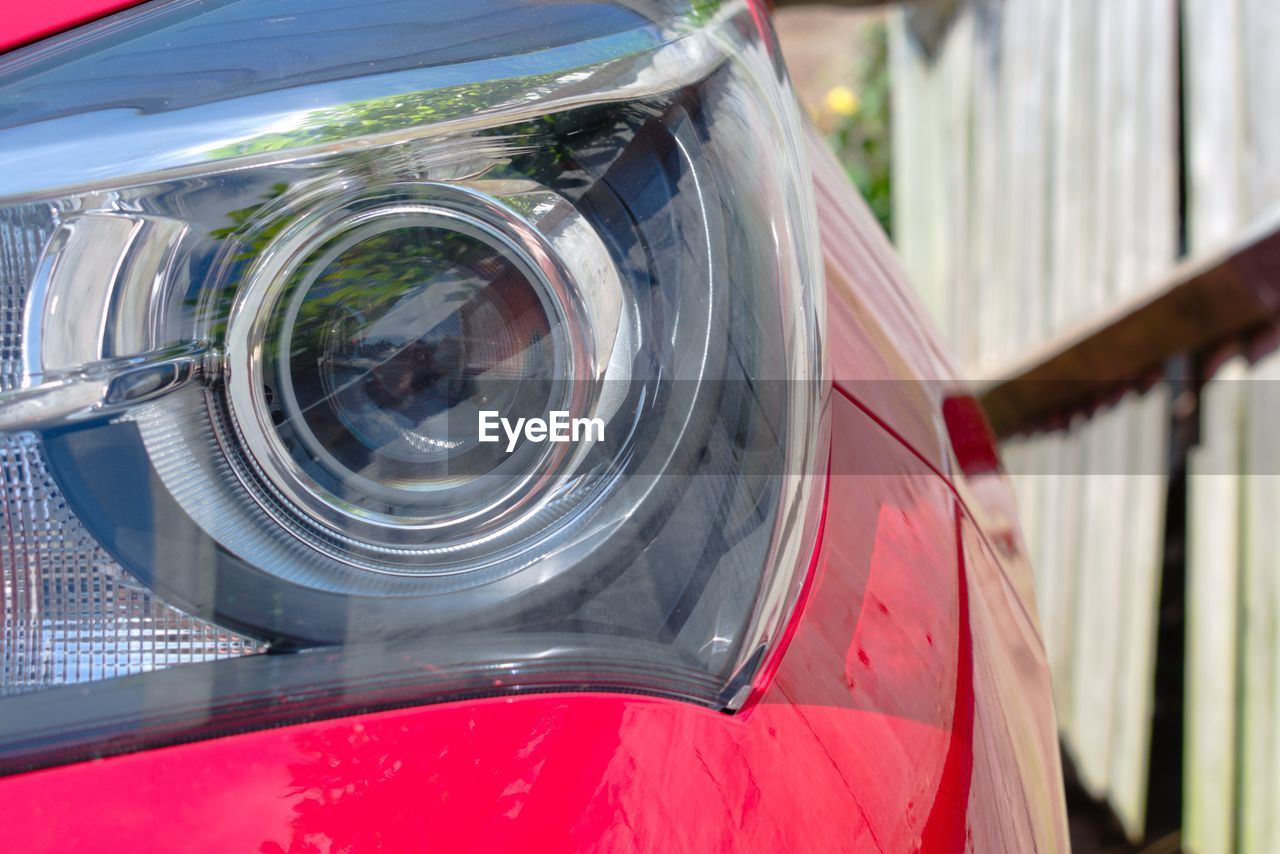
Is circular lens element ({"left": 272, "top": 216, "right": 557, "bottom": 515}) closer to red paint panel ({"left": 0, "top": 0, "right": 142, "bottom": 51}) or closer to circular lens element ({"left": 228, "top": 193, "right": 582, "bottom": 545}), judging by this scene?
circular lens element ({"left": 228, "top": 193, "right": 582, "bottom": 545})

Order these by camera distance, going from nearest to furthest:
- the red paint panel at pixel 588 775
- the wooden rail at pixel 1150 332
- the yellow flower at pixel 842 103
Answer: the red paint panel at pixel 588 775, the wooden rail at pixel 1150 332, the yellow flower at pixel 842 103

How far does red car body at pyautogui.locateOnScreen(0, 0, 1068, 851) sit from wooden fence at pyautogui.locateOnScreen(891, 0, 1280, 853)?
1.48 meters

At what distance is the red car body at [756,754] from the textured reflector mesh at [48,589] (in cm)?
6

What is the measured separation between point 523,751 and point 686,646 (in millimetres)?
125

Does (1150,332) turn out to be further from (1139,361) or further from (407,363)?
(407,363)

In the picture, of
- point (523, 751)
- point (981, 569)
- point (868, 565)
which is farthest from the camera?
point (981, 569)

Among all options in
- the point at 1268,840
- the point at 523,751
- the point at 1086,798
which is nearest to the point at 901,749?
the point at 523,751

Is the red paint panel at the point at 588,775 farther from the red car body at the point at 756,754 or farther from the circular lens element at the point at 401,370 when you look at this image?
the circular lens element at the point at 401,370

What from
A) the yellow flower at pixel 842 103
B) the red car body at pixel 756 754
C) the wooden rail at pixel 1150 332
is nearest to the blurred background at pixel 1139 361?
the wooden rail at pixel 1150 332

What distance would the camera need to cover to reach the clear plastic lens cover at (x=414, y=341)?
2.11 ft

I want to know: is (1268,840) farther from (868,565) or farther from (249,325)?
(249,325)

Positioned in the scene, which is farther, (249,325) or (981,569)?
(981,569)

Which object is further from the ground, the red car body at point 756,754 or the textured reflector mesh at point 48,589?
the textured reflector mesh at point 48,589

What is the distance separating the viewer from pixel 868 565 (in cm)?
77
